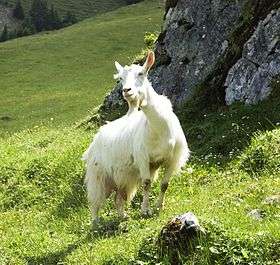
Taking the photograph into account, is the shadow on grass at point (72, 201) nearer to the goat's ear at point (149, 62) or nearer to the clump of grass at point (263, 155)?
the clump of grass at point (263, 155)

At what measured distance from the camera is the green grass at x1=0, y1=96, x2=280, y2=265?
9977 mm

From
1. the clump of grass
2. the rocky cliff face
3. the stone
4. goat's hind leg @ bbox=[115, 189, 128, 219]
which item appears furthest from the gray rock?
the stone

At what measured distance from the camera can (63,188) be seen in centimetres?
1691

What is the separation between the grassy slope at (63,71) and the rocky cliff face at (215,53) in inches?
466

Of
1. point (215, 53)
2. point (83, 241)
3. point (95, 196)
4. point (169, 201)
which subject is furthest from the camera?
point (215, 53)

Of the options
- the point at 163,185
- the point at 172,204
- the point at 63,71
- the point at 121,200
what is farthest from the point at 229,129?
the point at 63,71

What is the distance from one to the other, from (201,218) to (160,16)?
8189cm

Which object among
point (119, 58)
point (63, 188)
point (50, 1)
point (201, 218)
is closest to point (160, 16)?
point (119, 58)

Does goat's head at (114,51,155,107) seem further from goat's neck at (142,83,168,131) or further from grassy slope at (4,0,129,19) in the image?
grassy slope at (4,0,129,19)

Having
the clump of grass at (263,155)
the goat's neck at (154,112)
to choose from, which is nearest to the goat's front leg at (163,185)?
the goat's neck at (154,112)

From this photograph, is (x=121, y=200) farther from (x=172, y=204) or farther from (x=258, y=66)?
(x=258, y=66)

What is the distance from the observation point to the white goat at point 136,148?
12.1 meters

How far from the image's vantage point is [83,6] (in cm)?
17712

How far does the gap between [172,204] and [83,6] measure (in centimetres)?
16868
